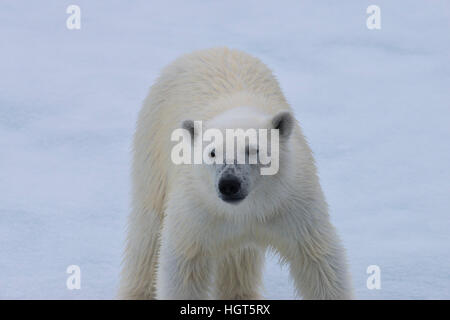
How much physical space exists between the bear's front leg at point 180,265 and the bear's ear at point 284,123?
0.67m

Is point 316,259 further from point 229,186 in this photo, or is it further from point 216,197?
point 229,186

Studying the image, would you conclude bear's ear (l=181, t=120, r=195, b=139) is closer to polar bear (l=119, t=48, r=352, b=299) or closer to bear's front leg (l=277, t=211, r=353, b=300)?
polar bear (l=119, t=48, r=352, b=299)

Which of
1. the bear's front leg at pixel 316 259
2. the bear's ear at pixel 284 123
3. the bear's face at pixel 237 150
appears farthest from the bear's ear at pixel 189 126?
the bear's front leg at pixel 316 259

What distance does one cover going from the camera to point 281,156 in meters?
4.21

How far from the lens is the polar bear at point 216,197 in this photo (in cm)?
421

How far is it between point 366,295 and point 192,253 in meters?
1.31

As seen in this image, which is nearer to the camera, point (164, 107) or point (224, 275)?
point (164, 107)

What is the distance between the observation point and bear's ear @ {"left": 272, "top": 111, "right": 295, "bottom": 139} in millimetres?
4156

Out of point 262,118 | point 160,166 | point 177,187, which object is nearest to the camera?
point 262,118

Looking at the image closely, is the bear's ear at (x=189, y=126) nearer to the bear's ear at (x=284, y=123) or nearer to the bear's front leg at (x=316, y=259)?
the bear's ear at (x=284, y=123)

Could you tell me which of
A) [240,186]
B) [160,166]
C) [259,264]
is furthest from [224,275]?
[240,186]

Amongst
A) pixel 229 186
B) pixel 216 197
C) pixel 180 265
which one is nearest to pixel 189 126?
pixel 216 197

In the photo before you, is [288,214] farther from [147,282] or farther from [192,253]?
[147,282]

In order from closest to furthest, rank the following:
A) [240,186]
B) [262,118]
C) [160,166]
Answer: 1. [240,186]
2. [262,118]
3. [160,166]
